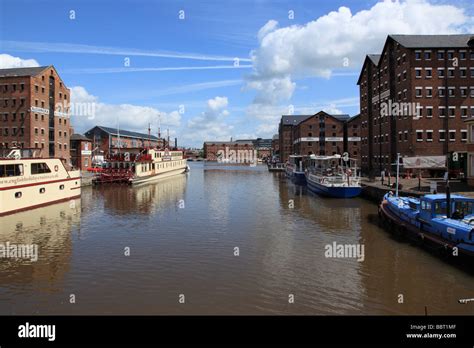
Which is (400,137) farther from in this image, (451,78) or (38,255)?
(38,255)

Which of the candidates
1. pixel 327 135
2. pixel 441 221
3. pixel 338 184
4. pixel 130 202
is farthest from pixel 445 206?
pixel 327 135

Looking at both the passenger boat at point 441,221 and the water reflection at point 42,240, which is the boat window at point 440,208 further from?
the water reflection at point 42,240

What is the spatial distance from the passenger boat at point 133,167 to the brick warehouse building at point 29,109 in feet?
36.6

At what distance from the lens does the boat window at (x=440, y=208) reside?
1925 cm

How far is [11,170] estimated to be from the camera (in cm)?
3008

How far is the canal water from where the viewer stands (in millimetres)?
12320

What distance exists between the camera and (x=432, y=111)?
48406 millimetres

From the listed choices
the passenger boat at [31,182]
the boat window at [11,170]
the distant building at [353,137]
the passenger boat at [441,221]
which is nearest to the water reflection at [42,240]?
the passenger boat at [31,182]

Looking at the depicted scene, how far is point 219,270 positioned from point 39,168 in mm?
25390

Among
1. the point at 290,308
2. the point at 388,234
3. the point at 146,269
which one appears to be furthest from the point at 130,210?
the point at 290,308

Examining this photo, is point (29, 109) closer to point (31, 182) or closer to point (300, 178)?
point (31, 182)

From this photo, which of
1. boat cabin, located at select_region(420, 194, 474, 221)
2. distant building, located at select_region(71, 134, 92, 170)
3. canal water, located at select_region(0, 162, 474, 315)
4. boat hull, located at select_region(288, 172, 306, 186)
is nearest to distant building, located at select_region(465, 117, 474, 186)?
canal water, located at select_region(0, 162, 474, 315)
